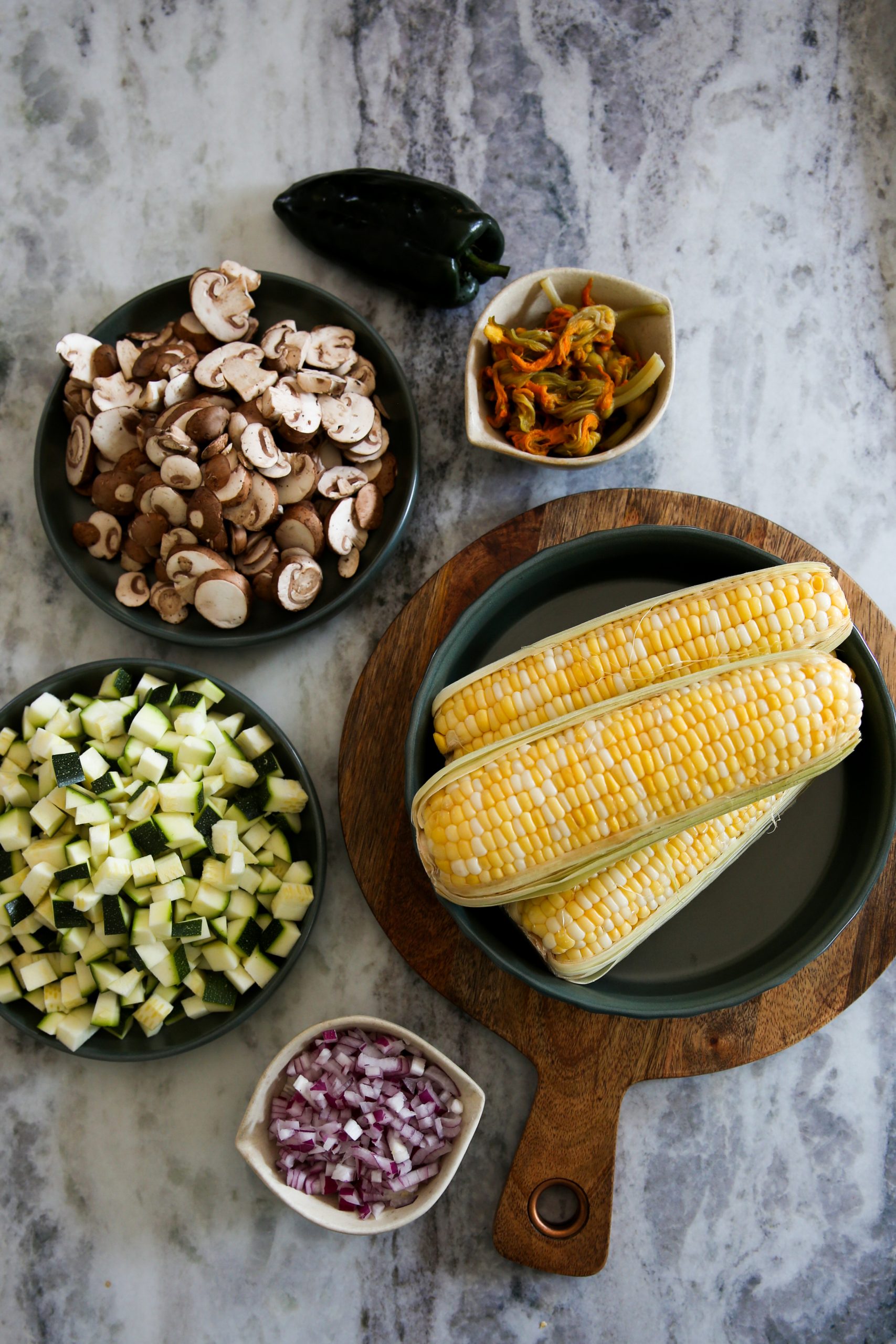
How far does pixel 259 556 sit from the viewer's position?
2266 mm

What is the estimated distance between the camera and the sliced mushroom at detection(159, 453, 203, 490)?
2.18 metres

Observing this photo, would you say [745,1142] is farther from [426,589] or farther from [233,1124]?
[426,589]

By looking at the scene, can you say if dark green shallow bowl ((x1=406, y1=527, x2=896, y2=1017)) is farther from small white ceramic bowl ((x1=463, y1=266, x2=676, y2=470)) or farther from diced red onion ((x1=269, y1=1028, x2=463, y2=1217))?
diced red onion ((x1=269, y1=1028, x2=463, y2=1217))

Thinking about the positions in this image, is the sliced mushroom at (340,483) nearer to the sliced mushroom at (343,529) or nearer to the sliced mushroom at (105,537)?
the sliced mushroom at (343,529)

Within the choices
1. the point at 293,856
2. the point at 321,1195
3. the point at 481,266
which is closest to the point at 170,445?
the point at 481,266

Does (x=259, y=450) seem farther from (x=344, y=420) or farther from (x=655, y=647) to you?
(x=655, y=647)

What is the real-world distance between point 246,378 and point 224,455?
0.75 ft

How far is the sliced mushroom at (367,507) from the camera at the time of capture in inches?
90.4

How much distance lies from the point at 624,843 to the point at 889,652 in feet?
3.24

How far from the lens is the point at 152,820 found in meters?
2.14

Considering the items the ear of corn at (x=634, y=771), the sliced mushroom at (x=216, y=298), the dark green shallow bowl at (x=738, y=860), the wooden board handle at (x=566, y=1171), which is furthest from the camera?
the sliced mushroom at (x=216, y=298)

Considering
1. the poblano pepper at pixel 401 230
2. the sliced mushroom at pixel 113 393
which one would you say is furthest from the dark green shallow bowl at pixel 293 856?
Answer: the poblano pepper at pixel 401 230

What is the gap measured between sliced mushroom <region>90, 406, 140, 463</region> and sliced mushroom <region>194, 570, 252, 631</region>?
0.44m

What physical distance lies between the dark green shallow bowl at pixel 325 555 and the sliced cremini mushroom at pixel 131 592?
0.02m
